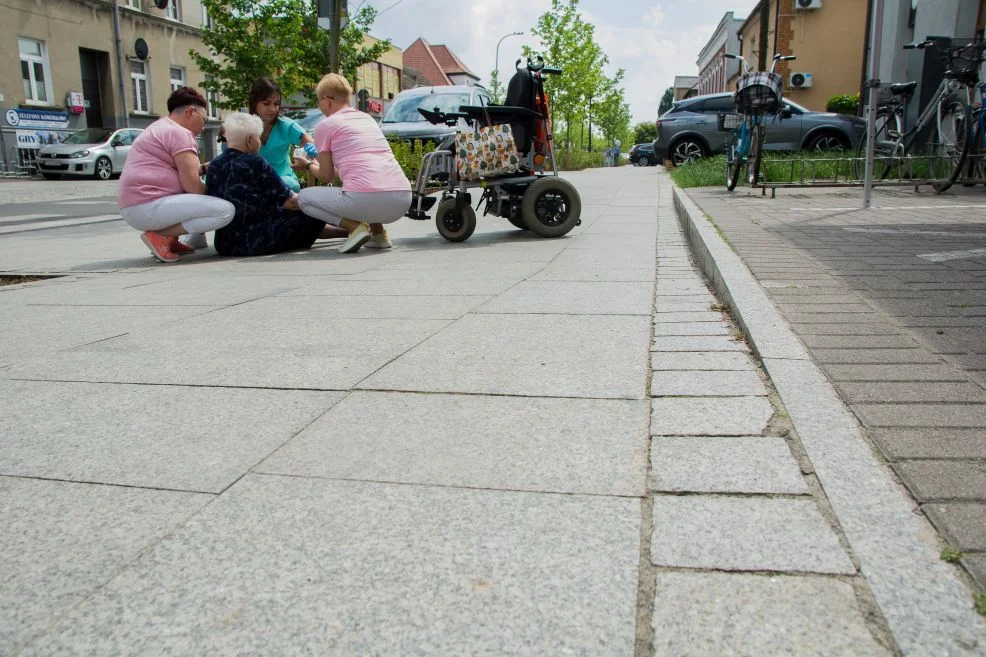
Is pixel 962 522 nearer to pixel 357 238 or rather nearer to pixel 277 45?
pixel 357 238

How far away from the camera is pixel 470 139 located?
7.39 metres

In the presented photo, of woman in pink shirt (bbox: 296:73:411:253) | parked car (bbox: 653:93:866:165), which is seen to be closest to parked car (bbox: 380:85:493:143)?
parked car (bbox: 653:93:866:165)

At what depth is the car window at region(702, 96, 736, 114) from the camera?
18.0 metres

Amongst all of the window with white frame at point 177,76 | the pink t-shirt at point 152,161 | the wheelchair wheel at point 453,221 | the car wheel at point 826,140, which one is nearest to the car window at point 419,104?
the car wheel at point 826,140

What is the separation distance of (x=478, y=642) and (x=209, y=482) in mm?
1013

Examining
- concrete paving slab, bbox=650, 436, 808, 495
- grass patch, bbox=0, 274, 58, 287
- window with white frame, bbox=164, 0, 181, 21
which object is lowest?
grass patch, bbox=0, 274, 58, 287

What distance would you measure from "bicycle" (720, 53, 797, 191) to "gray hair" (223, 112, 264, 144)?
675 cm

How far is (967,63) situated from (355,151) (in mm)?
6939

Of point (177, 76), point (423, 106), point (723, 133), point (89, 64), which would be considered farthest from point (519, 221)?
point (177, 76)

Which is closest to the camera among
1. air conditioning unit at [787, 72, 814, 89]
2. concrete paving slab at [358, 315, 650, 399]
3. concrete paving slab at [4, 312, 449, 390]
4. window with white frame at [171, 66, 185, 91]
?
concrete paving slab at [358, 315, 650, 399]

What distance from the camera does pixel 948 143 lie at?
1027 centimetres

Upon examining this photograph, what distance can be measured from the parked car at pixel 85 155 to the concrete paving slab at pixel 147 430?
23.4 m

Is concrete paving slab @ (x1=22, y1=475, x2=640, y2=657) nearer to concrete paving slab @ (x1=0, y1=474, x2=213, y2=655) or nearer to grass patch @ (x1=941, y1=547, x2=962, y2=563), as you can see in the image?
concrete paving slab @ (x1=0, y1=474, x2=213, y2=655)

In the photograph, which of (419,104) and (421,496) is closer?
(421,496)
